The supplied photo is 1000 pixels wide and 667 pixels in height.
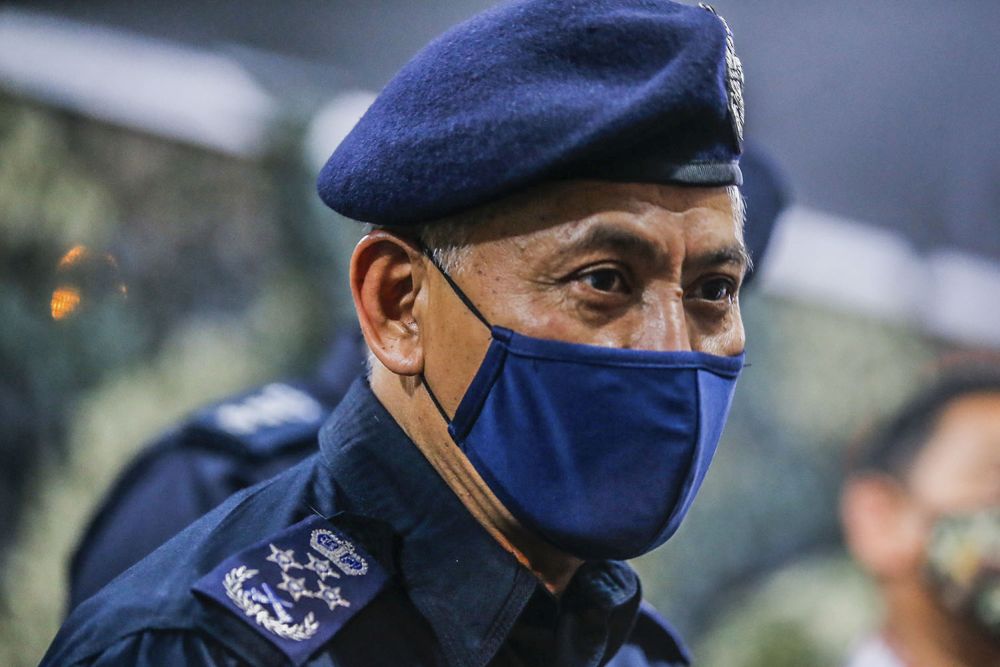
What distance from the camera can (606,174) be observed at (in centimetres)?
122

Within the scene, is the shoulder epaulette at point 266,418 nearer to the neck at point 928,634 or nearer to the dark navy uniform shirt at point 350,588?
the dark navy uniform shirt at point 350,588

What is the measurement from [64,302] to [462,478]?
54.2 inches

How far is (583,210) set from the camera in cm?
122

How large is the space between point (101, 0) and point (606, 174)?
2.11 metres

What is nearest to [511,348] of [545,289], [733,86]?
[545,289]

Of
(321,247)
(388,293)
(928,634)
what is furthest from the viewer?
(928,634)

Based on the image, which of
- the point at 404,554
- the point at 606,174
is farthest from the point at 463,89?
the point at 404,554

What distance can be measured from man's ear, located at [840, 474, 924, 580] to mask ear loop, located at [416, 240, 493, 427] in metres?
2.82

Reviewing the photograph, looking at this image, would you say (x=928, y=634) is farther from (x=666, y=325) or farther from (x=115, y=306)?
(x=666, y=325)

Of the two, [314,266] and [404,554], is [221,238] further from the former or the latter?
[404,554]

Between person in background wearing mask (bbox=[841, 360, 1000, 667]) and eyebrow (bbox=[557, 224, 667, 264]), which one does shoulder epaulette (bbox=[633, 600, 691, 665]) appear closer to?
eyebrow (bbox=[557, 224, 667, 264])

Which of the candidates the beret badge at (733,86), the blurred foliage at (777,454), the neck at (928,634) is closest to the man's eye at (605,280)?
the beret badge at (733,86)

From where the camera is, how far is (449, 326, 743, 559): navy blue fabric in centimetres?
121

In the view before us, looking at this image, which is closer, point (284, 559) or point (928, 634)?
point (284, 559)
